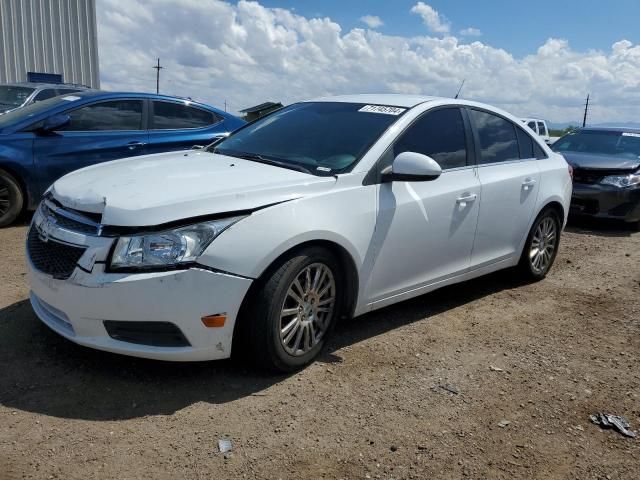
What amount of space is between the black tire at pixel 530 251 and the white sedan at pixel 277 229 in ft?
1.60

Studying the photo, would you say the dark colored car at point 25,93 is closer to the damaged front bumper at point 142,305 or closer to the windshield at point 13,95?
the windshield at point 13,95

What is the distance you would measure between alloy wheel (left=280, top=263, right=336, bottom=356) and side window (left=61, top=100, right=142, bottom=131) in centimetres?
443

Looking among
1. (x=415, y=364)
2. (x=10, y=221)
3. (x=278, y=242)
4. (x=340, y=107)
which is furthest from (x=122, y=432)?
(x=10, y=221)

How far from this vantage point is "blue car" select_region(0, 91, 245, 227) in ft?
20.6

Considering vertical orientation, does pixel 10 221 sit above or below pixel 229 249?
below

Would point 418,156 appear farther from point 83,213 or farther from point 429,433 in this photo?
point 83,213

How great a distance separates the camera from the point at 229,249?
9.70 ft

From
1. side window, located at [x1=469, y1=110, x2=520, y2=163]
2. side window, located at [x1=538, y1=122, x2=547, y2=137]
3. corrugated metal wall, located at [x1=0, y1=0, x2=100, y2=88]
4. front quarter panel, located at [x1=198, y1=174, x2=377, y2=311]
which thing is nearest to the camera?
front quarter panel, located at [x1=198, y1=174, x2=377, y2=311]

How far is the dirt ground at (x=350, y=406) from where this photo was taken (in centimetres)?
262

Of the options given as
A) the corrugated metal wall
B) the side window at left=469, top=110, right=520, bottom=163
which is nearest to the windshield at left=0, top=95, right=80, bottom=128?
the side window at left=469, top=110, right=520, bottom=163

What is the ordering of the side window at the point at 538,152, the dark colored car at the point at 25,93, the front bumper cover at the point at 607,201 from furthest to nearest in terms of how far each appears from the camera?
the dark colored car at the point at 25,93, the front bumper cover at the point at 607,201, the side window at the point at 538,152

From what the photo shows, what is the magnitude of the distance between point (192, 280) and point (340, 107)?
205 centimetres

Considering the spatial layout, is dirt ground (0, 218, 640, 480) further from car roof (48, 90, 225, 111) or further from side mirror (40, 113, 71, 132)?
car roof (48, 90, 225, 111)

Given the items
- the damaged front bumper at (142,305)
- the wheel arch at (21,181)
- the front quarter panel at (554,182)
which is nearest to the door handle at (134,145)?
the wheel arch at (21,181)
